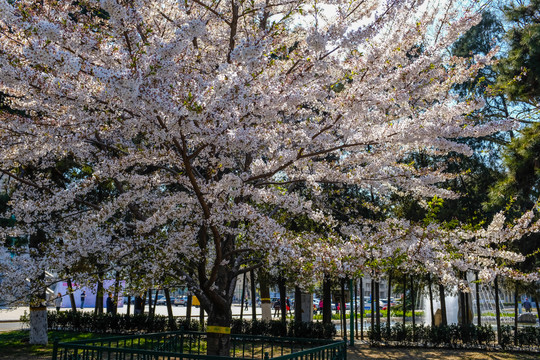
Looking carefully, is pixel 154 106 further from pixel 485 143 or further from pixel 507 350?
pixel 485 143

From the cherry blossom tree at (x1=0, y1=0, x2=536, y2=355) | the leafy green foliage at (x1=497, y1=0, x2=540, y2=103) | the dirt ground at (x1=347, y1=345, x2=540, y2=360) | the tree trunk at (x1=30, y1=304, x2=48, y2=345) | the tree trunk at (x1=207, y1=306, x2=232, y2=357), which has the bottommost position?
the dirt ground at (x1=347, y1=345, x2=540, y2=360)

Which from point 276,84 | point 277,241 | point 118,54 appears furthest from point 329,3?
point 277,241

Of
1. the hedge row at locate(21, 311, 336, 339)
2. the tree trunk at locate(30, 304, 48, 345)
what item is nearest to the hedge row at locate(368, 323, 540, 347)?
the hedge row at locate(21, 311, 336, 339)

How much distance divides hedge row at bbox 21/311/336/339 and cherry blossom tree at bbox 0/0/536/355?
9879 millimetres

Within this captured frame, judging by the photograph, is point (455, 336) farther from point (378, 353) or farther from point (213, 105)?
point (213, 105)

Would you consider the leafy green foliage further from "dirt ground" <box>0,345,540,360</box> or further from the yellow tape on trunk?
the yellow tape on trunk

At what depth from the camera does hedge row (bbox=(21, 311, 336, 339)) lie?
18484 millimetres

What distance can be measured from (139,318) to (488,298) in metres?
24.0

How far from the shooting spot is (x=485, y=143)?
19.4 meters

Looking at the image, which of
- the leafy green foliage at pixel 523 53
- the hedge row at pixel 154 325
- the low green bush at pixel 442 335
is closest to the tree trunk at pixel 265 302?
the hedge row at pixel 154 325

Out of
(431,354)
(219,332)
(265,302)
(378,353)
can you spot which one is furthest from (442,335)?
(219,332)

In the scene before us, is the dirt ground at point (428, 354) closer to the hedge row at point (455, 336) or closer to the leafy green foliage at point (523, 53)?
the hedge row at point (455, 336)

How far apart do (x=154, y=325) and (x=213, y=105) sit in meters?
17.0

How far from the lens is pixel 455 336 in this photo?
17.4 m
